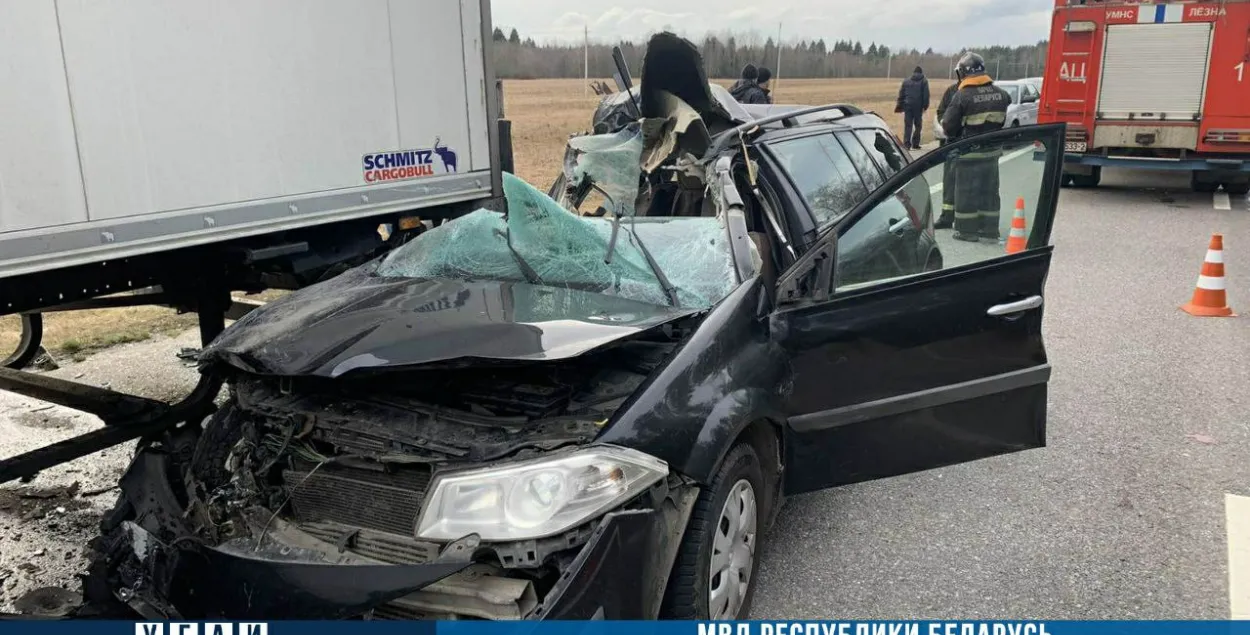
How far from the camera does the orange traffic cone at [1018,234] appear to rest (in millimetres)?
3557

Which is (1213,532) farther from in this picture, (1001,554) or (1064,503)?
(1001,554)

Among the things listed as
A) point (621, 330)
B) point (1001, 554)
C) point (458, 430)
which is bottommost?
point (1001, 554)

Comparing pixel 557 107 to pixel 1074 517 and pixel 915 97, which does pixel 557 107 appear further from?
pixel 1074 517

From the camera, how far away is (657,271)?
10.7 ft

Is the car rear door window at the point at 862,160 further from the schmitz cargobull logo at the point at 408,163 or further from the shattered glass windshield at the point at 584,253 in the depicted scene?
the schmitz cargobull logo at the point at 408,163

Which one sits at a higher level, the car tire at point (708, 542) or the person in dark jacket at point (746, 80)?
the person in dark jacket at point (746, 80)

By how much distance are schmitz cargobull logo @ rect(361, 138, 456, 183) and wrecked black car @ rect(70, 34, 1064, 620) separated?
152 cm

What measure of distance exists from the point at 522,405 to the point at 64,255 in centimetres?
232

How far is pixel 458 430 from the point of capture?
2.54 m

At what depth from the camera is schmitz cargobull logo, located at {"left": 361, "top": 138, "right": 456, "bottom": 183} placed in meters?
5.23

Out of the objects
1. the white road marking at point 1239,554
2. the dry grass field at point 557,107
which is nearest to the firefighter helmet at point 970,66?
the dry grass field at point 557,107

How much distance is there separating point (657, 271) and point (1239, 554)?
2.40m

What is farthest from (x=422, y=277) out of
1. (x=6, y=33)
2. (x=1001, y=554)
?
(x=1001, y=554)

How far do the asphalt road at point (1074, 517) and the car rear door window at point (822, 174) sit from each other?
128cm
